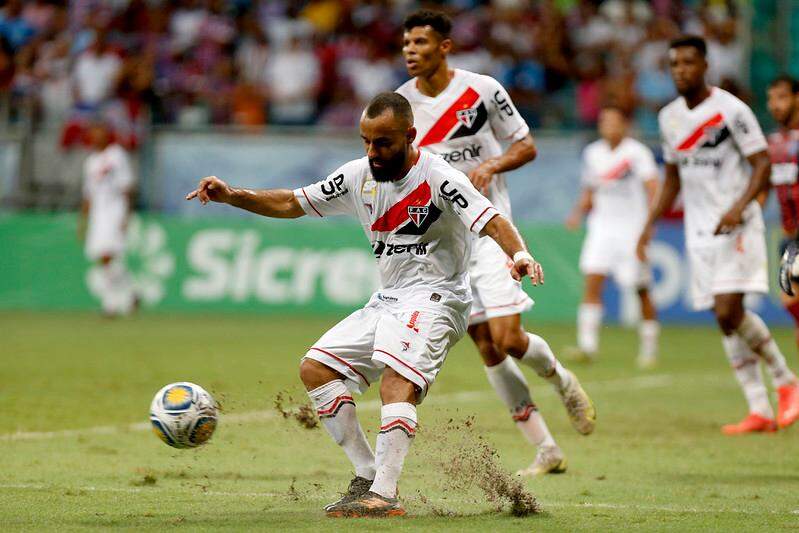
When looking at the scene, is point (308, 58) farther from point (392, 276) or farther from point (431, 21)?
point (392, 276)

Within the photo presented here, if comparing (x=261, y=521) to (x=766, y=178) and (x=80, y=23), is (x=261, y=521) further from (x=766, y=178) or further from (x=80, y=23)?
(x=80, y=23)

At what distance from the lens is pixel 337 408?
655 centimetres

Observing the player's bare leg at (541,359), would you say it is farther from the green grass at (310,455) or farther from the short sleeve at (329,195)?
the short sleeve at (329,195)

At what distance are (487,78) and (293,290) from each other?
12.8 m

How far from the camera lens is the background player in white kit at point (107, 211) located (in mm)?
20266

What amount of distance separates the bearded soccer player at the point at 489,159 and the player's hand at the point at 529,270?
1.99 m

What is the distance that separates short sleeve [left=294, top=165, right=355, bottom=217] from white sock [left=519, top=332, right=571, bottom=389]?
5.88 ft

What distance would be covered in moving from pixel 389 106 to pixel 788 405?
5.15 m

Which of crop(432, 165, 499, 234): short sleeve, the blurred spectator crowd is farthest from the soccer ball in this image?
the blurred spectator crowd

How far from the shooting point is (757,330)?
10070 mm

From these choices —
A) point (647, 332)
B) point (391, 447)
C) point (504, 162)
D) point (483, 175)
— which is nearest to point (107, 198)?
point (647, 332)

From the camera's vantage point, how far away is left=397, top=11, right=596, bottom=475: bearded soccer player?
818 cm

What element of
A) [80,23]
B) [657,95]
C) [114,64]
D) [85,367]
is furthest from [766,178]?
[80,23]

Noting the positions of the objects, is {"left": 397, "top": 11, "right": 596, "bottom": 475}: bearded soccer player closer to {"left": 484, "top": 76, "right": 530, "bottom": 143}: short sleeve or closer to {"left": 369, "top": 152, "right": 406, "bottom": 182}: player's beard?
{"left": 484, "top": 76, "right": 530, "bottom": 143}: short sleeve
